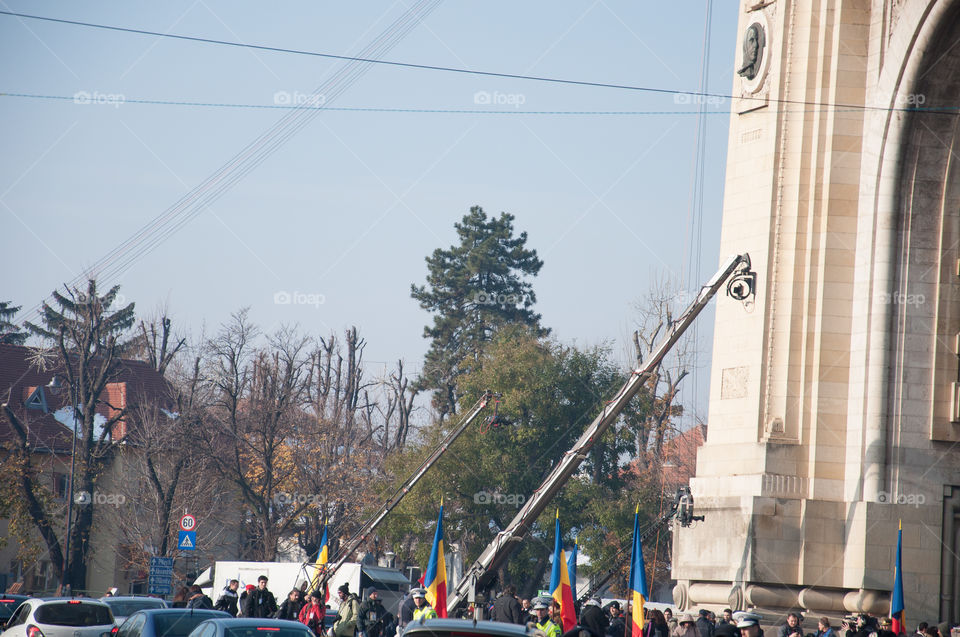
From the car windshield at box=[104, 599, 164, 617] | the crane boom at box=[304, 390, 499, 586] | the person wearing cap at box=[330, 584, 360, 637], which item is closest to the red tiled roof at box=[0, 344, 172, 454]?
the crane boom at box=[304, 390, 499, 586]

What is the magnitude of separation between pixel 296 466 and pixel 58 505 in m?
10.7

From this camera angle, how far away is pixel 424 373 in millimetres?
69938

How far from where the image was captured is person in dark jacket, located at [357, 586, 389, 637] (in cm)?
2047

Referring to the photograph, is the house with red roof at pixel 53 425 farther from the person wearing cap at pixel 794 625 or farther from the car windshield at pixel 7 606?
the person wearing cap at pixel 794 625

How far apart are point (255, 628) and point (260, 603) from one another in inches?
381

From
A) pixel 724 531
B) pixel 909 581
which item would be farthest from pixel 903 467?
pixel 724 531

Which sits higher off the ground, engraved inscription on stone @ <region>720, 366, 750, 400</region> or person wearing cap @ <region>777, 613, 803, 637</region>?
engraved inscription on stone @ <region>720, 366, 750, 400</region>

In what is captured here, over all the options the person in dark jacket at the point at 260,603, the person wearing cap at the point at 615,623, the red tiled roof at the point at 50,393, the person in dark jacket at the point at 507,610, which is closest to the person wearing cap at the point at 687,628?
the person wearing cap at the point at 615,623

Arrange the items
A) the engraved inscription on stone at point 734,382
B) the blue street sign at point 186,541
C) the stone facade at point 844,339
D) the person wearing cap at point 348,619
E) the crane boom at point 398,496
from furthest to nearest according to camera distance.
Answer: the crane boom at point 398,496 < the blue street sign at point 186,541 < the engraved inscription on stone at point 734,382 < the person wearing cap at point 348,619 < the stone facade at point 844,339

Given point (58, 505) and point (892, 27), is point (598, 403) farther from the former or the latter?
point (892, 27)

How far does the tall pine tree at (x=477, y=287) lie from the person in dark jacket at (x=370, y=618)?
48.2 meters

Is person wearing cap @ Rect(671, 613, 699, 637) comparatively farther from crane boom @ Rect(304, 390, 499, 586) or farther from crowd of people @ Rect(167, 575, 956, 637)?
crane boom @ Rect(304, 390, 499, 586)

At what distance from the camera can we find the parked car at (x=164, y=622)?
16.4 m

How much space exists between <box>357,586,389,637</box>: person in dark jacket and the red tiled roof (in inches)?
1561
